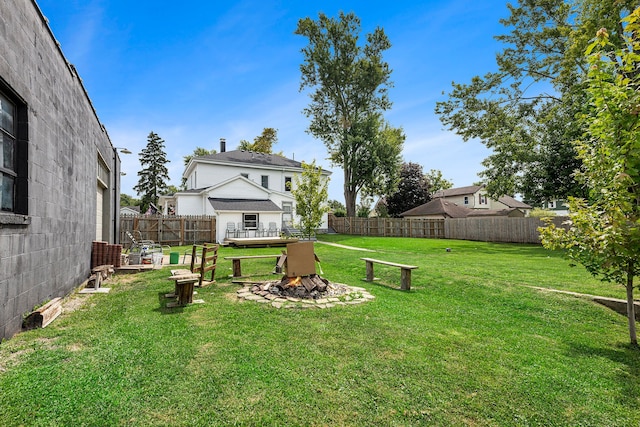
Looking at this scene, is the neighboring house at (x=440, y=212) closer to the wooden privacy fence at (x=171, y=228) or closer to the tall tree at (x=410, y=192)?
the tall tree at (x=410, y=192)

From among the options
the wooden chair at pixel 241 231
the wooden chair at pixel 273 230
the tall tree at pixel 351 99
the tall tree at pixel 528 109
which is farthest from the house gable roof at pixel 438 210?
the wooden chair at pixel 241 231

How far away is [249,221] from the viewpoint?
81.9 feet

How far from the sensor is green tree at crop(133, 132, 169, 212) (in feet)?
156

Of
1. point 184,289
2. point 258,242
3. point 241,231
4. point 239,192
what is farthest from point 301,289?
point 239,192

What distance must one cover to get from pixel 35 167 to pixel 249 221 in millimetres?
20480

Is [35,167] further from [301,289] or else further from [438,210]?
[438,210]

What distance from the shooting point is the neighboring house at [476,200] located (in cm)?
4531

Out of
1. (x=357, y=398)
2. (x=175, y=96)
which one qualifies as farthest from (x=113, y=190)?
(x=357, y=398)

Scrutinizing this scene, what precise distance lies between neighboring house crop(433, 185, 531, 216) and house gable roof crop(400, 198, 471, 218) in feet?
23.3

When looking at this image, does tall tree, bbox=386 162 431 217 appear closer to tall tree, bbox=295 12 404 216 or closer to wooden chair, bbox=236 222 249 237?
tall tree, bbox=295 12 404 216

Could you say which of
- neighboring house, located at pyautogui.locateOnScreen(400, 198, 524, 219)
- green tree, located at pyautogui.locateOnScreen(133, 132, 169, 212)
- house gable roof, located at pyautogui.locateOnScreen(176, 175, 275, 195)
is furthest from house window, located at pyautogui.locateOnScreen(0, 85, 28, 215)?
green tree, located at pyautogui.locateOnScreen(133, 132, 169, 212)

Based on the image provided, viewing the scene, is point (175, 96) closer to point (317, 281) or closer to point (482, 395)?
point (317, 281)

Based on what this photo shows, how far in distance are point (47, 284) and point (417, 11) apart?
14258mm

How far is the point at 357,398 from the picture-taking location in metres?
2.90
